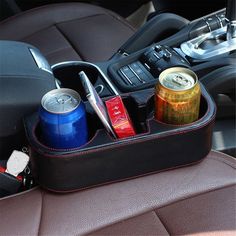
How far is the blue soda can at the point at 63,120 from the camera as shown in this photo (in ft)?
2.91

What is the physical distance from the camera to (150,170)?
1000 mm

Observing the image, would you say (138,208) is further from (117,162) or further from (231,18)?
(231,18)

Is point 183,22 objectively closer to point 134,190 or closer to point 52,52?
point 52,52

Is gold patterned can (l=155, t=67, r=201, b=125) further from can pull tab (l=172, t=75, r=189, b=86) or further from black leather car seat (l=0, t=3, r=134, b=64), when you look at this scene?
black leather car seat (l=0, t=3, r=134, b=64)

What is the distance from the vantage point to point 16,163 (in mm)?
1004

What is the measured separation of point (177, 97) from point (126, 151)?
0.42 feet

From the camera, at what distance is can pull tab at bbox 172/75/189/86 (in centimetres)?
94

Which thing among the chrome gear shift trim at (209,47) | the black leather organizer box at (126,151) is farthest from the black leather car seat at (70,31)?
the black leather organizer box at (126,151)

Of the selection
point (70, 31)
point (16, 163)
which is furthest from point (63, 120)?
point (70, 31)

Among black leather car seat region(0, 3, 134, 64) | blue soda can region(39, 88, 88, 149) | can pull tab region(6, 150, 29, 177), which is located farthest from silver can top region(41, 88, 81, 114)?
black leather car seat region(0, 3, 134, 64)

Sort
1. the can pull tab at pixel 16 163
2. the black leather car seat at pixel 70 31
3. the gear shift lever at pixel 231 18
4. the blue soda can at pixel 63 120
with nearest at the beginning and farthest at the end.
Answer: the blue soda can at pixel 63 120, the can pull tab at pixel 16 163, the gear shift lever at pixel 231 18, the black leather car seat at pixel 70 31

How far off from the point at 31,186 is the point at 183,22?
62 cm

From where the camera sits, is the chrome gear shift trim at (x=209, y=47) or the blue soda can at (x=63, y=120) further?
the chrome gear shift trim at (x=209, y=47)

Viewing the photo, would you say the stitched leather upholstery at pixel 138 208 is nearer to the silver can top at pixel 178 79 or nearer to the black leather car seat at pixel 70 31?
the silver can top at pixel 178 79
